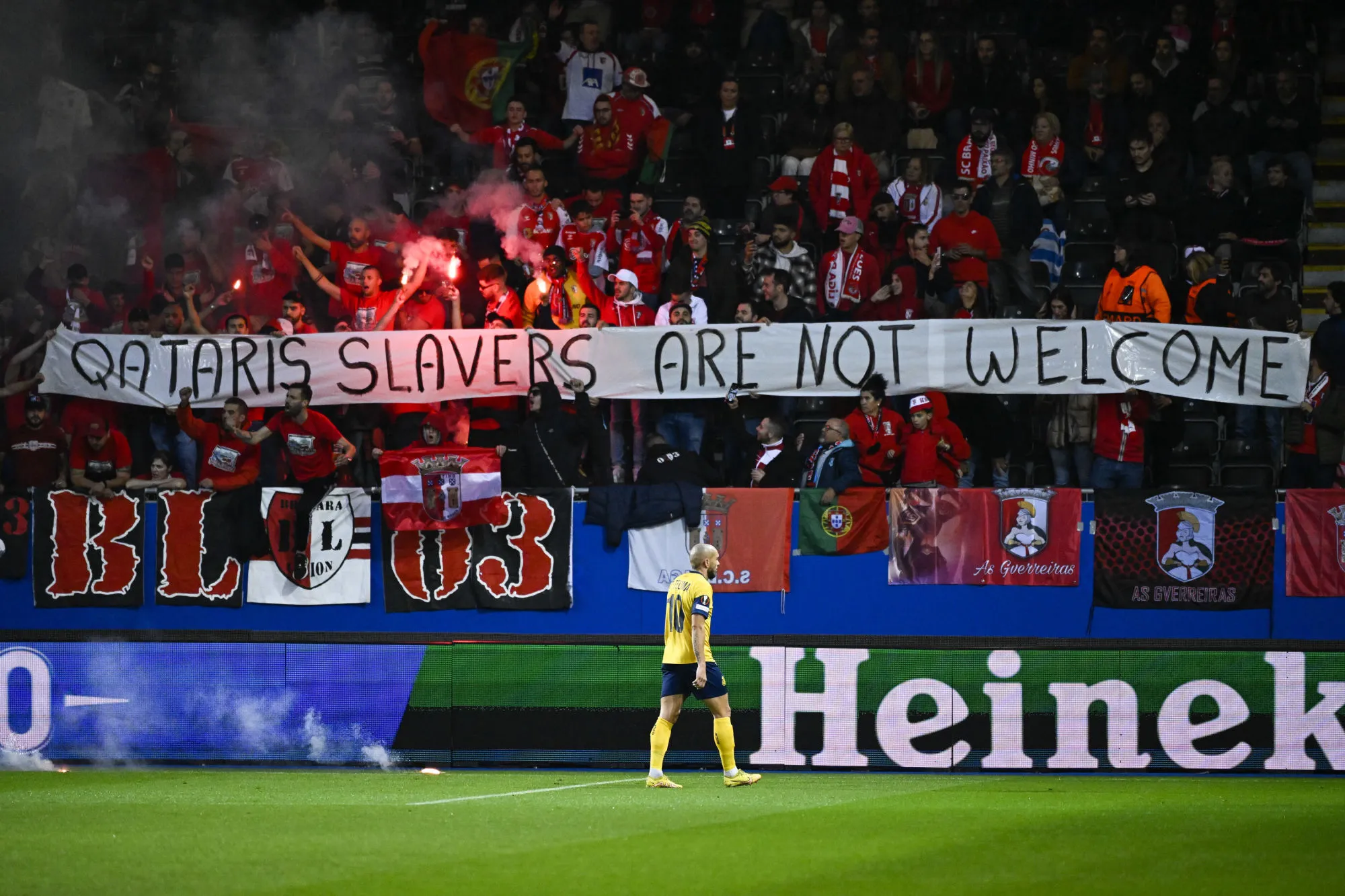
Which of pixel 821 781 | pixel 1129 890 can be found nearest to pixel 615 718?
pixel 821 781

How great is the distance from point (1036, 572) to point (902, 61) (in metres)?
6.40

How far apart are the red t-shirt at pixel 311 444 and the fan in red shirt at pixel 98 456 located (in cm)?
160

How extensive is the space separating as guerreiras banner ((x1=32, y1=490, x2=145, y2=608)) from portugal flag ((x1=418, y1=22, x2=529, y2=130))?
5.77 metres

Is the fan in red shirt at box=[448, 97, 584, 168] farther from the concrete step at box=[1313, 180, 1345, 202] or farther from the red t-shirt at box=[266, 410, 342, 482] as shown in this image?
the concrete step at box=[1313, 180, 1345, 202]

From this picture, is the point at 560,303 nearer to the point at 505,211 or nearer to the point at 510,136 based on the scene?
the point at 505,211

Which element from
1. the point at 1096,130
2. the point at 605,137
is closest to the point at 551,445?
the point at 605,137

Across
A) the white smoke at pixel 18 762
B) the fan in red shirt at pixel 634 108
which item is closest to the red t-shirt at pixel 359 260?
the fan in red shirt at pixel 634 108

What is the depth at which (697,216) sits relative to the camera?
53.0ft

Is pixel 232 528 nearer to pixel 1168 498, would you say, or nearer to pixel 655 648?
pixel 655 648

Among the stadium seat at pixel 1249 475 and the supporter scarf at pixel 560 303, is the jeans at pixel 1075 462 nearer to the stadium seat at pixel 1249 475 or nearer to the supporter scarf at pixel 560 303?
the stadium seat at pixel 1249 475

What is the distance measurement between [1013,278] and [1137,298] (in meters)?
1.48

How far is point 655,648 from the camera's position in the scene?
44.9 ft

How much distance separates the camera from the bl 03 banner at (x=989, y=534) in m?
14.4

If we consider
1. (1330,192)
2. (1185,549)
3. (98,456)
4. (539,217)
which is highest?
(1330,192)
